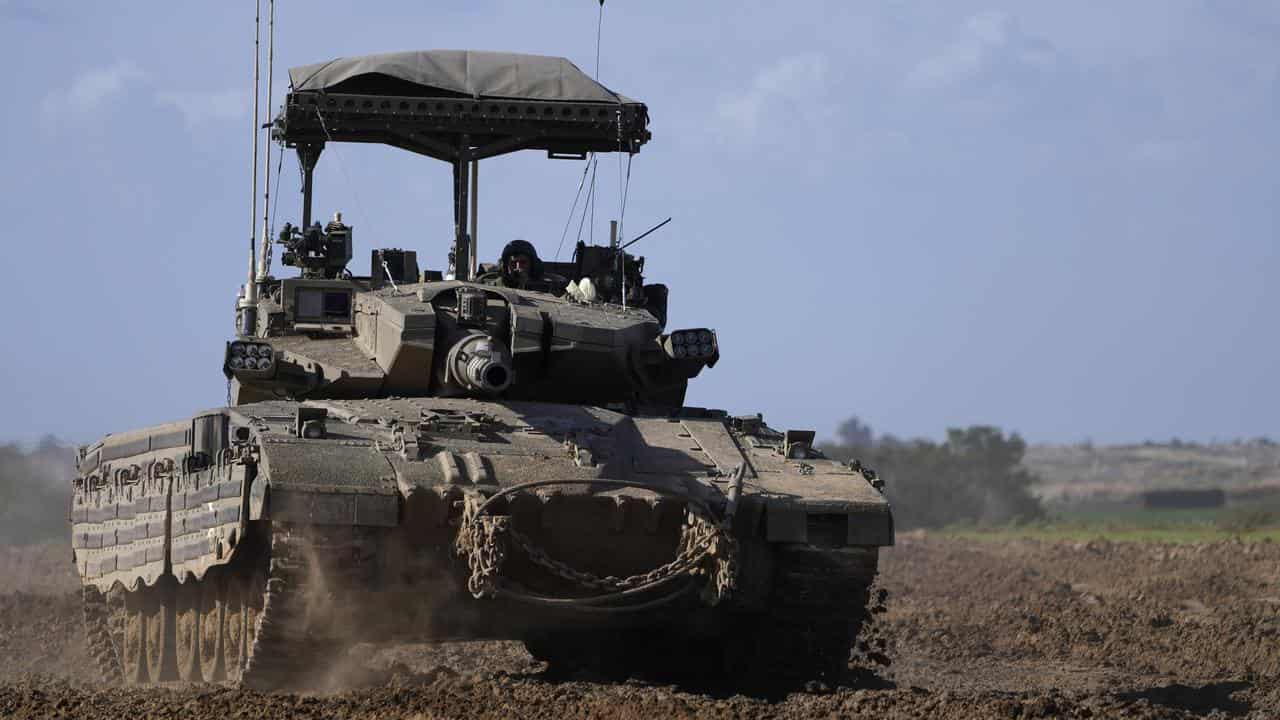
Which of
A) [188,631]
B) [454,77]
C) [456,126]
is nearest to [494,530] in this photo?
[188,631]

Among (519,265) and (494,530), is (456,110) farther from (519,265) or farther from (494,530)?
(494,530)

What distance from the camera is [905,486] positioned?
77.6 metres

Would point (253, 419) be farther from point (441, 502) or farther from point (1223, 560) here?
point (1223, 560)

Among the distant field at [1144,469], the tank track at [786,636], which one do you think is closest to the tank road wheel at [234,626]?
the tank track at [786,636]

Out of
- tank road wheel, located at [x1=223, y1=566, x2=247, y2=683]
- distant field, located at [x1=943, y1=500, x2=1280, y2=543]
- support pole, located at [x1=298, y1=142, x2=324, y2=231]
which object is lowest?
tank road wheel, located at [x1=223, y1=566, x2=247, y2=683]

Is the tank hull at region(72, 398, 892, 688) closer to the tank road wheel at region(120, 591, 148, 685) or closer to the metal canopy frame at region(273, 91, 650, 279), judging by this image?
the tank road wheel at region(120, 591, 148, 685)

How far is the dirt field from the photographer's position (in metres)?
15.0

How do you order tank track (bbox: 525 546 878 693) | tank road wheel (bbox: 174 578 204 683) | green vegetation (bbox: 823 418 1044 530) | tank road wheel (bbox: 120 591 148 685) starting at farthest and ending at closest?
1. green vegetation (bbox: 823 418 1044 530)
2. tank road wheel (bbox: 120 591 148 685)
3. tank road wheel (bbox: 174 578 204 683)
4. tank track (bbox: 525 546 878 693)

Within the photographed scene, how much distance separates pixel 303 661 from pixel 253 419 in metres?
1.86

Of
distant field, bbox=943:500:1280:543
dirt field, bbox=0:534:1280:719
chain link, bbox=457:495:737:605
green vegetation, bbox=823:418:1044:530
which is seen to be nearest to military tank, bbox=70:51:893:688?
chain link, bbox=457:495:737:605

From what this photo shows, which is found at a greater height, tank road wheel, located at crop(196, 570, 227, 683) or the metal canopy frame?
the metal canopy frame

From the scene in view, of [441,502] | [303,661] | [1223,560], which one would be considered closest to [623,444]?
[441,502]

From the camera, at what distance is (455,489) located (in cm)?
1577

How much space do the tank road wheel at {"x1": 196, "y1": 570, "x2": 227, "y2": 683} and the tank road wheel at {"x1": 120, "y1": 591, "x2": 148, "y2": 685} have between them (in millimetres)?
1783
